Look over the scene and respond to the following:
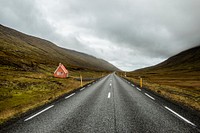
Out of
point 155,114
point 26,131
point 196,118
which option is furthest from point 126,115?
point 26,131

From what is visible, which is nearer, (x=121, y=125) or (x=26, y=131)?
(x=26, y=131)

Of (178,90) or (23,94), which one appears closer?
(23,94)

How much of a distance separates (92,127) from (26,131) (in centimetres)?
235

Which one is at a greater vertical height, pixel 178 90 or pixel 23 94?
pixel 178 90

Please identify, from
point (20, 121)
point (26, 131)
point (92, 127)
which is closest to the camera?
point (26, 131)

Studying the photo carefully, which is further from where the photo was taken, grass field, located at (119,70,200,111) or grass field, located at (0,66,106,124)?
grass field, located at (119,70,200,111)

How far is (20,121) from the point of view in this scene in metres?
7.16

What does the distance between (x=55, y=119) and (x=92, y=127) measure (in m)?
2.01

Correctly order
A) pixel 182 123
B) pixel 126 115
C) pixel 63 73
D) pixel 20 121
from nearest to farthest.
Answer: pixel 182 123 → pixel 20 121 → pixel 126 115 → pixel 63 73

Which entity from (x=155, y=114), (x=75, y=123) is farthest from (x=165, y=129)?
(x=75, y=123)

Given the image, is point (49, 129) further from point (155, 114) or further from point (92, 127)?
point (155, 114)

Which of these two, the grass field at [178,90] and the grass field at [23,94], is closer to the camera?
the grass field at [23,94]

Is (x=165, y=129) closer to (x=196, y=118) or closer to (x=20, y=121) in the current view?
(x=196, y=118)

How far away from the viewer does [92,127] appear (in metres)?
6.27
